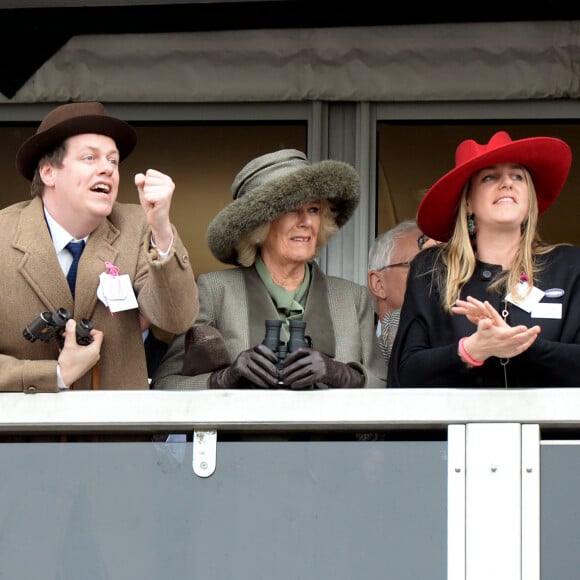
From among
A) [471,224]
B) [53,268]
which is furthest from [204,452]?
[471,224]

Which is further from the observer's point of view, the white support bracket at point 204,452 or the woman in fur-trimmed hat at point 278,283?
the woman in fur-trimmed hat at point 278,283

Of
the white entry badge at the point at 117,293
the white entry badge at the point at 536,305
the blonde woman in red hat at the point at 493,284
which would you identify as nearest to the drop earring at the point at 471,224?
the blonde woman in red hat at the point at 493,284

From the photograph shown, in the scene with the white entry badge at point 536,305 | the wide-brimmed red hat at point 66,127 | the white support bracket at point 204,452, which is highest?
the wide-brimmed red hat at point 66,127

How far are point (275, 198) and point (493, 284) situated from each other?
741mm

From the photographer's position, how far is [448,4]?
575cm

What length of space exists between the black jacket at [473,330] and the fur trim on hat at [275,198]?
0.44 meters

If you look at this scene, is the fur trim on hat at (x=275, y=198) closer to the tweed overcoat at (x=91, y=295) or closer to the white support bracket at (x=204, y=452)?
the tweed overcoat at (x=91, y=295)

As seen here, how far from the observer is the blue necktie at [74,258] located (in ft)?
12.1

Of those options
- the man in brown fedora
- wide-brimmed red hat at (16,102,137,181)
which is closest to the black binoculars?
the man in brown fedora

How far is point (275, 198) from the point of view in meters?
3.92

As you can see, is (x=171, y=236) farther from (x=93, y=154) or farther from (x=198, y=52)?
(x=198, y=52)

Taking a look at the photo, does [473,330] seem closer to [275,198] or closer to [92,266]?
[275,198]

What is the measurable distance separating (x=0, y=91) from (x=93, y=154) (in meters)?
2.39

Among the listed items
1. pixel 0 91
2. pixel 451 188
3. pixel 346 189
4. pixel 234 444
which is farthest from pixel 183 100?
pixel 234 444
